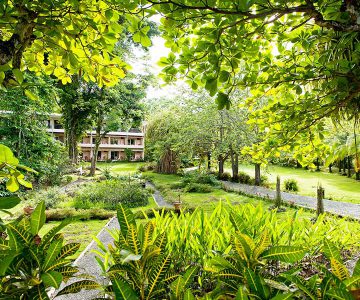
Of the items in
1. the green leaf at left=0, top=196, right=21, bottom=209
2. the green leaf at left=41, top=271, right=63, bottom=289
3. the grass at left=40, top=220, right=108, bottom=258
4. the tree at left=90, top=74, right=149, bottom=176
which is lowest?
the grass at left=40, top=220, right=108, bottom=258

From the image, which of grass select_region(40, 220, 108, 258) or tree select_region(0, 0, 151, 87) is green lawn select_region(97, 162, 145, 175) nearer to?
grass select_region(40, 220, 108, 258)

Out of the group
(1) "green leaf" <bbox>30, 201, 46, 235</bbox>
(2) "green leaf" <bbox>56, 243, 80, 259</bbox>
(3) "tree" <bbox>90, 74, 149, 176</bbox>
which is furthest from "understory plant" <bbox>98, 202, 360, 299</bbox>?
(3) "tree" <bbox>90, 74, 149, 176</bbox>

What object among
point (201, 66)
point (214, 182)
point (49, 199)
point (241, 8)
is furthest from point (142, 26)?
point (214, 182)

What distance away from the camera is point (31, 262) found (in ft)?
4.29

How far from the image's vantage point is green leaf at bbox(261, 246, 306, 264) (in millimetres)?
1375

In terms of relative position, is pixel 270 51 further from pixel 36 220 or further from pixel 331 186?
pixel 331 186

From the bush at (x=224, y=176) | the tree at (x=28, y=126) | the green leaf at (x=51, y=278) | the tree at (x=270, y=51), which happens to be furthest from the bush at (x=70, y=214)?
the bush at (x=224, y=176)

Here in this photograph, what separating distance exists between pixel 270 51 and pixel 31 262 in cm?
249

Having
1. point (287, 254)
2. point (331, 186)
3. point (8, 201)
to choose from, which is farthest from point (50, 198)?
point (331, 186)

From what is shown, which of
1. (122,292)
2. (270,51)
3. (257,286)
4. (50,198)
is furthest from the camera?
(50,198)

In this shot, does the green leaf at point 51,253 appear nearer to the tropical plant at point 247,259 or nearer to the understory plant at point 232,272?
the understory plant at point 232,272

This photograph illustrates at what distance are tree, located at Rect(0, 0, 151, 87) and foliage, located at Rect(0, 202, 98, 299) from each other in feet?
2.30

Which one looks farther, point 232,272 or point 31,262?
point 232,272

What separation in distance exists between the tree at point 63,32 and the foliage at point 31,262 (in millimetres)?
701
